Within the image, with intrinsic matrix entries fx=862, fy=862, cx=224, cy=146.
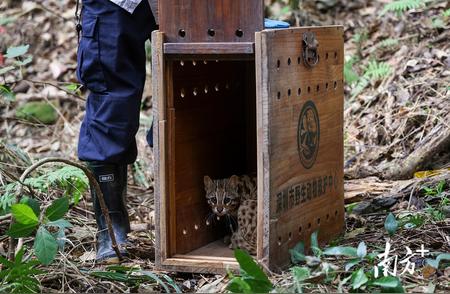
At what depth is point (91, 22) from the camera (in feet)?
12.9

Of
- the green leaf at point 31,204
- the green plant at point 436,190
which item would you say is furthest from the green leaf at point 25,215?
the green plant at point 436,190

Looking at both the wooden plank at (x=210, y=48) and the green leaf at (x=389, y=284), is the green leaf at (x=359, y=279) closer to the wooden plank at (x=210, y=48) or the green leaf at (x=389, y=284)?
the green leaf at (x=389, y=284)

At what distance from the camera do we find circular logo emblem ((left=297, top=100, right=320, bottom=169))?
3824 millimetres

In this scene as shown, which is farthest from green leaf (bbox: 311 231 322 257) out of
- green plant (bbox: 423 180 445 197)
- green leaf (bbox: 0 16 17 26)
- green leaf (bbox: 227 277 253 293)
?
green leaf (bbox: 0 16 17 26)

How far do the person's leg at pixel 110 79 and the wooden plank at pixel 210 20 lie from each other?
40 cm

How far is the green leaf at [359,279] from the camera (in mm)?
3209

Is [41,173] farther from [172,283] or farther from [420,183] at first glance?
[420,183]

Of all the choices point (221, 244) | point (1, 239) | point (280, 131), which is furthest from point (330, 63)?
point (1, 239)

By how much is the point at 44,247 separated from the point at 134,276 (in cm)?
48

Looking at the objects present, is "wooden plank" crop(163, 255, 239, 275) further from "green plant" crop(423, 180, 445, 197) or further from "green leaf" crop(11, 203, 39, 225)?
"green plant" crop(423, 180, 445, 197)

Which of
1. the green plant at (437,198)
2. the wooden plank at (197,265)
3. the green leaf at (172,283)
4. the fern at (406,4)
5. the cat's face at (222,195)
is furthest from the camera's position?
the fern at (406,4)

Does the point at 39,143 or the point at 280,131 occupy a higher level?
the point at 280,131

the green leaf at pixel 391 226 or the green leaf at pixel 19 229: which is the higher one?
the green leaf at pixel 19 229

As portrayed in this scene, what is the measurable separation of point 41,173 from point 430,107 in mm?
2603
